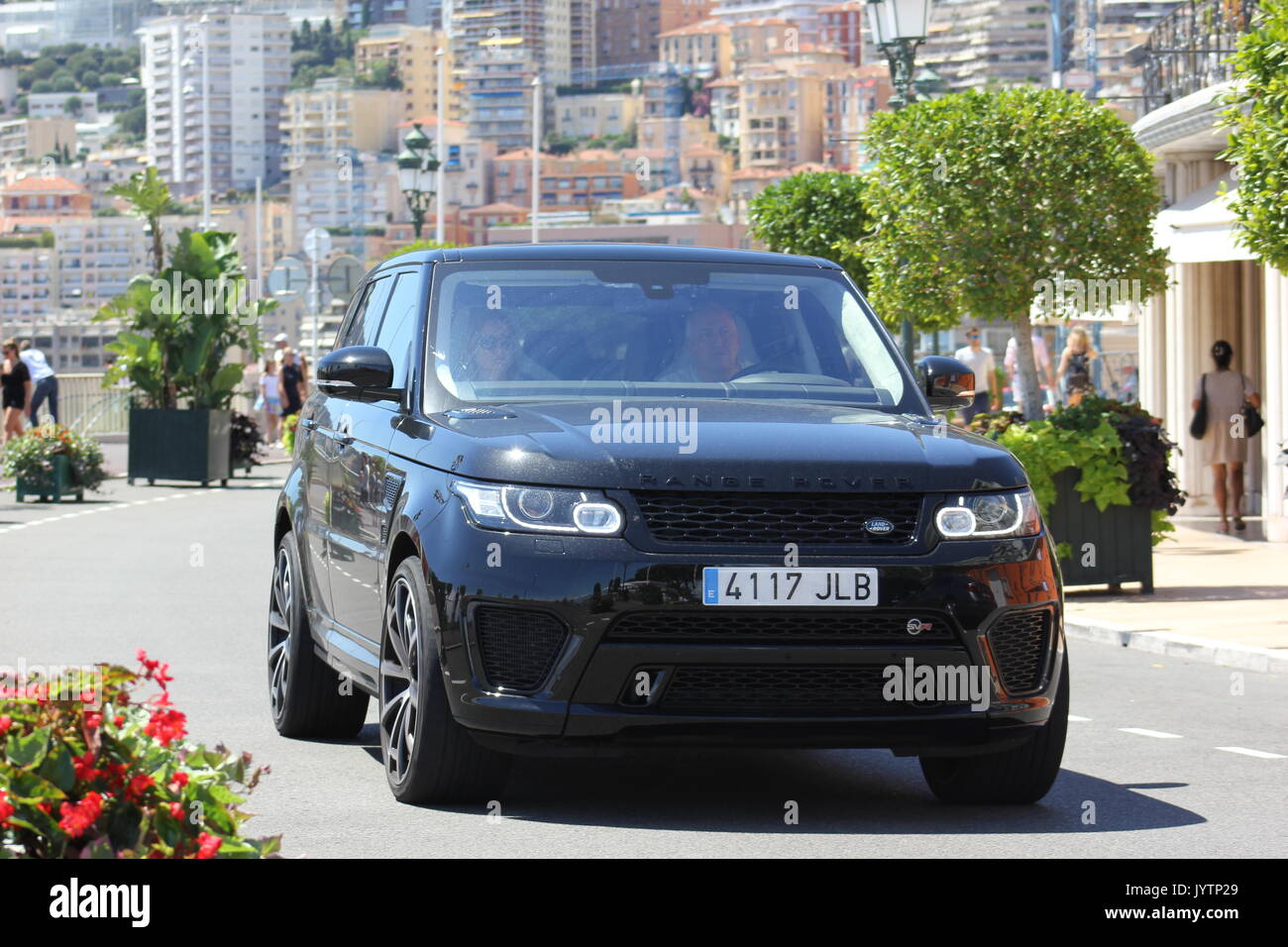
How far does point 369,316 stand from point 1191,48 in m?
16.3

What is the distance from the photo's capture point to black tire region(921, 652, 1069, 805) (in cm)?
725

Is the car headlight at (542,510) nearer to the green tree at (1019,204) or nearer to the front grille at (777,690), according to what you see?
the front grille at (777,690)

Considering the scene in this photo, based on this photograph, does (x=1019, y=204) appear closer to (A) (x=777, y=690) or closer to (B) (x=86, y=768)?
(A) (x=777, y=690)

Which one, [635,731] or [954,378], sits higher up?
[954,378]

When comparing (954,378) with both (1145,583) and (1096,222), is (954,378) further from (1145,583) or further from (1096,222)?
(1096,222)

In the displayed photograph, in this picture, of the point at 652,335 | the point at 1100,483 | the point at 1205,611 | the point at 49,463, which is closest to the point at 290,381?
the point at 49,463

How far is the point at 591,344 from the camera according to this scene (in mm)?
7941

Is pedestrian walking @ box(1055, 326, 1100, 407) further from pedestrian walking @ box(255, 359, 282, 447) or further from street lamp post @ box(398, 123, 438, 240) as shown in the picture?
pedestrian walking @ box(255, 359, 282, 447)

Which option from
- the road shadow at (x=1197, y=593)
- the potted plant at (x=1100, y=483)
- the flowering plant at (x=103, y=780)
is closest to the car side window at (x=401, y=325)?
the flowering plant at (x=103, y=780)

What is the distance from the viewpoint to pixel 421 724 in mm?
6949

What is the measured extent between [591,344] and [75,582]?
9.43 m

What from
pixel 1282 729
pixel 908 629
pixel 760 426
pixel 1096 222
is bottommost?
pixel 1282 729

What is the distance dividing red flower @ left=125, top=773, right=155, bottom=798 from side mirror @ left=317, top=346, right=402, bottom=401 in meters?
3.17
